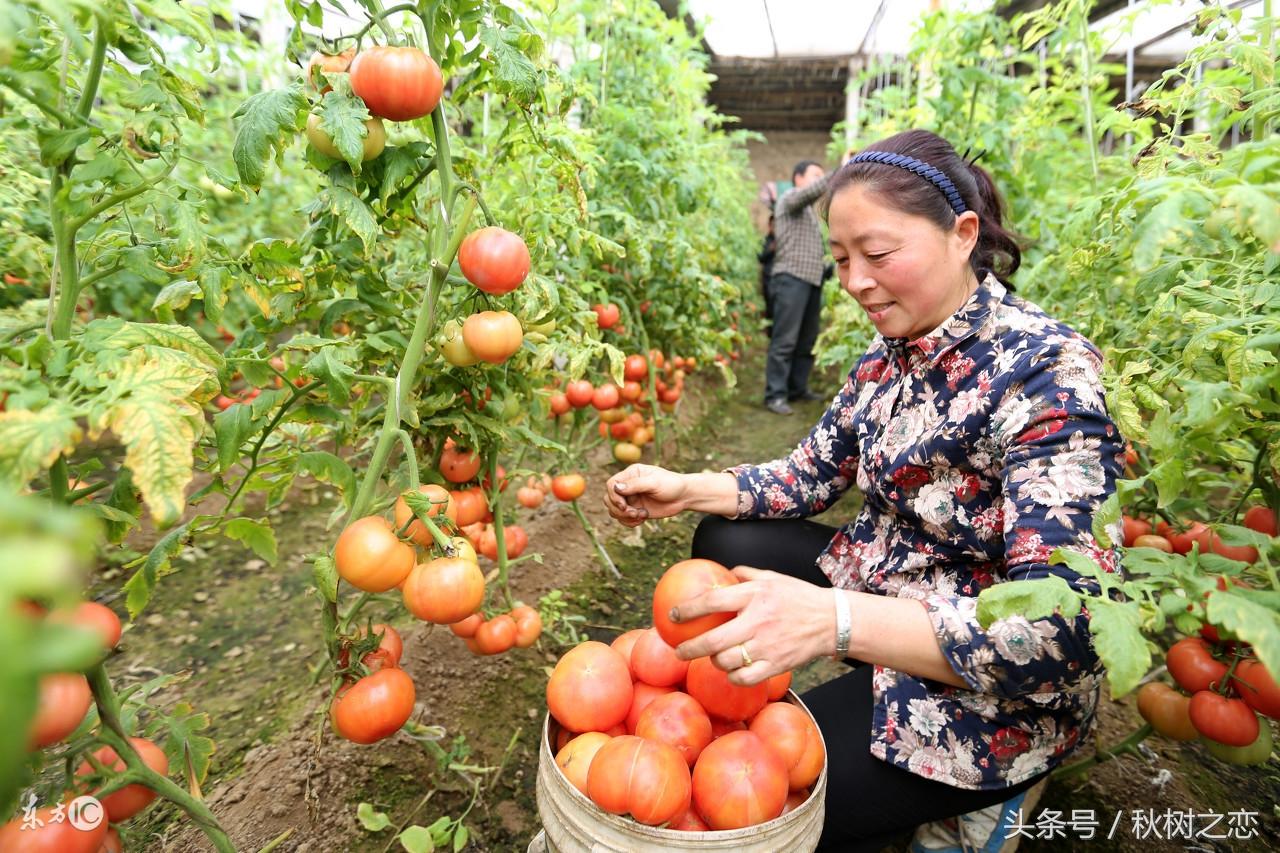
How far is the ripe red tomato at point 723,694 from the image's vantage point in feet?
3.58

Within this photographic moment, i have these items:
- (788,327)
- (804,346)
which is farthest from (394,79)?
(804,346)

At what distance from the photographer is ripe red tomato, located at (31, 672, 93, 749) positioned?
2.66 ft

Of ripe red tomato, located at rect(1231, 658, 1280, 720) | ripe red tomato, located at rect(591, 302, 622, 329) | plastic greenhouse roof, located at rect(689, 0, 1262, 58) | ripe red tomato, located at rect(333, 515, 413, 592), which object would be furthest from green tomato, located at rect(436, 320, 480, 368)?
plastic greenhouse roof, located at rect(689, 0, 1262, 58)

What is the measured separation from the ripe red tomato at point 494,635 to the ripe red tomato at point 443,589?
24.3 inches

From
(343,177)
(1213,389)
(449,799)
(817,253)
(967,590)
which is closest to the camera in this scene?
(1213,389)

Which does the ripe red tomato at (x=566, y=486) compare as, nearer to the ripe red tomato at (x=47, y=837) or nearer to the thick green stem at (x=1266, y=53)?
the ripe red tomato at (x=47, y=837)

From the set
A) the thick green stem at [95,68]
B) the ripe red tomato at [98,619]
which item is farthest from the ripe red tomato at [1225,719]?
the thick green stem at [95,68]

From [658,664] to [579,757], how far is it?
209mm

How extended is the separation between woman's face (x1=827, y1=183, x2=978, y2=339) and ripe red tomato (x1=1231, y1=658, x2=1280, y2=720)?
818mm

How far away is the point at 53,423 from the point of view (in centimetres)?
69

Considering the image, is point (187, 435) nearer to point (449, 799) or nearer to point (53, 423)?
point (53, 423)

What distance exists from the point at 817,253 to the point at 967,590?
4.24 metres

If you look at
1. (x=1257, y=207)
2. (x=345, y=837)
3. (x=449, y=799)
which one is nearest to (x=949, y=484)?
(x=1257, y=207)

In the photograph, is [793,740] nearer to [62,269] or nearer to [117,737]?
[117,737]
